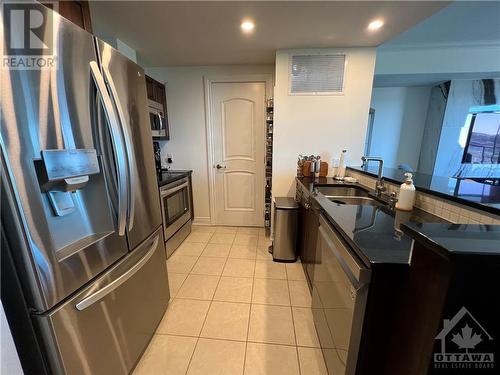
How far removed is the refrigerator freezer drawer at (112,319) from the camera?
0.84 metres

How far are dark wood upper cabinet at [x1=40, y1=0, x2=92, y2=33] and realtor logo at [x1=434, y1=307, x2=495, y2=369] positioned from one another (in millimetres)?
2201

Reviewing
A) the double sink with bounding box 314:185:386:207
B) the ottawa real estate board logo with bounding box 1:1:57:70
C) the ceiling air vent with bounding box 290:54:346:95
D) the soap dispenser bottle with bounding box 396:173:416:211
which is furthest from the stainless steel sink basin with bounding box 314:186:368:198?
the ottawa real estate board logo with bounding box 1:1:57:70

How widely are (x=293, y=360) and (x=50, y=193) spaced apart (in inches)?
64.7

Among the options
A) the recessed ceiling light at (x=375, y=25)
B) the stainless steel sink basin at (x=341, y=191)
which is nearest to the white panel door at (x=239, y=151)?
the stainless steel sink basin at (x=341, y=191)

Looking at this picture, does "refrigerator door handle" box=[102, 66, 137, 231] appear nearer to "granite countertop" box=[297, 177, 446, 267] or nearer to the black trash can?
"granite countertop" box=[297, 177, 446, 267]

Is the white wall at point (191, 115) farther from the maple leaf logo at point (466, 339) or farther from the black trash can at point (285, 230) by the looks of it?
the maple leaf logo at point (466, 339)

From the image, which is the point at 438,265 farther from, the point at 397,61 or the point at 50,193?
the point at 397,61

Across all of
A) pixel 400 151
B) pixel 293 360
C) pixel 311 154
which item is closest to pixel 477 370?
pixel 293 360

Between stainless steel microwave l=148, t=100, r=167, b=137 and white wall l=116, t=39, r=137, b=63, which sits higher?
white wall l=116, t=39, r=137, b=63

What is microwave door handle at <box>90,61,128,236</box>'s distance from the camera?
3.18 ft

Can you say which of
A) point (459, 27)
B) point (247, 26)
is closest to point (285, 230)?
point (247, 26)

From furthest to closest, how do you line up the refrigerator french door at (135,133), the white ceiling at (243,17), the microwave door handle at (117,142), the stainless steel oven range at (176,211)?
the stainless steel oven range at (176,211), the white ceiling at (243,17), the refrigerator french door at (135,133), the microwave door handle at (117,142)

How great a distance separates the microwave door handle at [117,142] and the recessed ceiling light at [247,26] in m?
1.42

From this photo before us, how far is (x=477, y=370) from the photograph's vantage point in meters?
0.60
